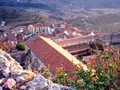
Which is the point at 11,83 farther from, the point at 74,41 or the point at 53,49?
the point at 74,41

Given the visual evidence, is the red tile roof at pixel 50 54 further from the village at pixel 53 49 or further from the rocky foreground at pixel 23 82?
the rocky foreground at pixel 23 82

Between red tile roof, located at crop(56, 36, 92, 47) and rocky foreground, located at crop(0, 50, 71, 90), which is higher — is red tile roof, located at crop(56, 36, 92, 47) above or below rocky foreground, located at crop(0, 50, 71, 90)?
below

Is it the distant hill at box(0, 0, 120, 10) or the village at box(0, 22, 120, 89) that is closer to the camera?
the village at box(0, 22, 120, 89)

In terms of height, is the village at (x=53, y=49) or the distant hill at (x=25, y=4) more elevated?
the village at (x=53, y=49)

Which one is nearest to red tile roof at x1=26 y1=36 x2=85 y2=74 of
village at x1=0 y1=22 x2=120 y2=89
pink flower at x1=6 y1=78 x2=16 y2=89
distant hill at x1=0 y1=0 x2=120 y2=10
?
village at x1=0 y1=22 x2=120 y2=89

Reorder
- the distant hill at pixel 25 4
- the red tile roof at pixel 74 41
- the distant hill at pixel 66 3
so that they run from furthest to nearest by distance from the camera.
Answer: the distant hill at pixel 66 3, the distant hill at pixel 25 4, the red tile roof at pixel 74 41

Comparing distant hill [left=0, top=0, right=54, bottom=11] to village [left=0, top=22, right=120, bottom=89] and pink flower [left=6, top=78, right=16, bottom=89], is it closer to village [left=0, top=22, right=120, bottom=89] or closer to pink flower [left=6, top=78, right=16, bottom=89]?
village [left=0, top=22, right=120, bottom=89]

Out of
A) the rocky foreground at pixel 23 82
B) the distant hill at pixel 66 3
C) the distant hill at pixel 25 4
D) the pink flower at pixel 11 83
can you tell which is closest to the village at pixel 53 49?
the rocky foreground at pixel 23 82

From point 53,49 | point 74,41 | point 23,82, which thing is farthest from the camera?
point 74,41

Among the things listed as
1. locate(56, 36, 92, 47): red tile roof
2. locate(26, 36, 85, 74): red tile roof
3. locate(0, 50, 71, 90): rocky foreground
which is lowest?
locate(56, 36, 92, 47): red tile roof

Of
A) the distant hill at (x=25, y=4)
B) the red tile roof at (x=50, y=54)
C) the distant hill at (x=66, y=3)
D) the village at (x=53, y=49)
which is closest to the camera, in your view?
the red tile roof at (x=50, y=54)

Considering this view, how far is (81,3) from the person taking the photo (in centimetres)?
10538

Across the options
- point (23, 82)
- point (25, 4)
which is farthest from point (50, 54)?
point (25, 4)

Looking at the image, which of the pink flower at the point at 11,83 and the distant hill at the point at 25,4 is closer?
the pink flower at the point at 11,83
